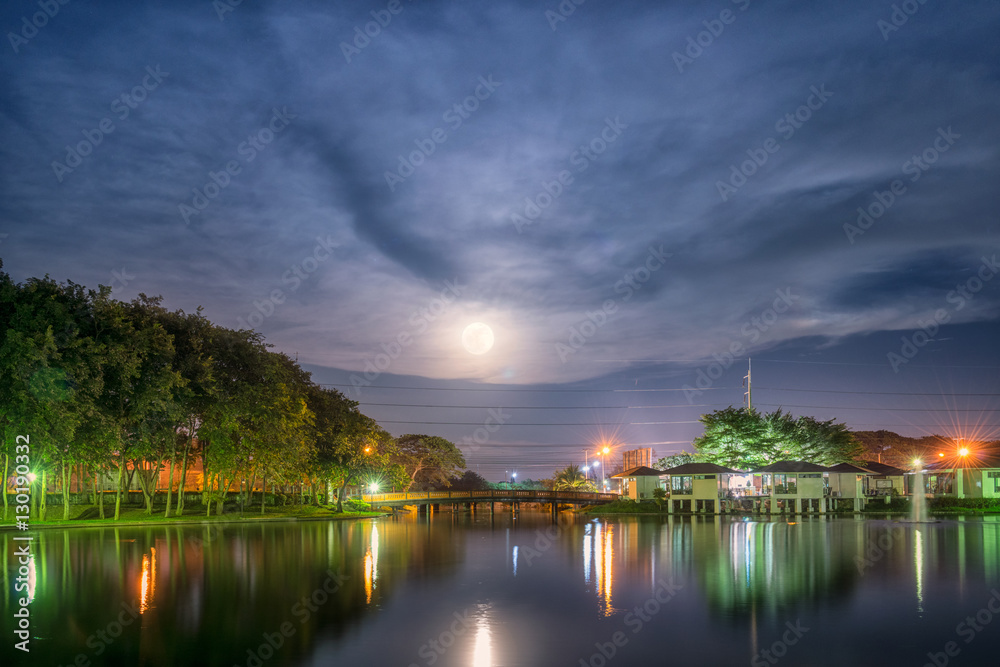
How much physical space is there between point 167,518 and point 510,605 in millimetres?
38585

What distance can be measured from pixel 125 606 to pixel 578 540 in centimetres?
2309

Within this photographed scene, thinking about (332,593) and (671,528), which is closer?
(332,593)

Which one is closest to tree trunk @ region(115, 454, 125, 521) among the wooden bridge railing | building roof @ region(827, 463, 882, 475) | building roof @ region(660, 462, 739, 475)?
the wooden bridge railing

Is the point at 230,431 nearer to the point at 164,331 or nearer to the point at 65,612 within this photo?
the point at 164,331

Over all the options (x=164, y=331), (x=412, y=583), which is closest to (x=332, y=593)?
(x=412, y=583)

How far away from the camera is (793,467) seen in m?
65.5

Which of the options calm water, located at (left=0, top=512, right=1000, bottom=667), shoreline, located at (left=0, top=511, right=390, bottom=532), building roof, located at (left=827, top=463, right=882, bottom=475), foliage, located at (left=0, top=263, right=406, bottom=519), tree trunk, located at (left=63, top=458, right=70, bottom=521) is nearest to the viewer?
calm water, located at (left=0, top=512, right=1000, bottom=667)

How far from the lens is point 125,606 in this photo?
1574 cm

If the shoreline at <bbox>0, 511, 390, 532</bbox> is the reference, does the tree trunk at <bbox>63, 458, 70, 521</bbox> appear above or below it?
above

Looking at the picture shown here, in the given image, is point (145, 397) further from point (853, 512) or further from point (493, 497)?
point (853, 512)

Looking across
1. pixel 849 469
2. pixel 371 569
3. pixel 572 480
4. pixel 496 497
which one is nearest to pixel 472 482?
pixel 572 480

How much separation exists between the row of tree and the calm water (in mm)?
11528

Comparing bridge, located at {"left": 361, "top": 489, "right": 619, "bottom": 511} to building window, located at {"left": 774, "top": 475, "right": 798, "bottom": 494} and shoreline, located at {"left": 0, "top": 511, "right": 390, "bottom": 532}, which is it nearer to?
building window, located at {"left": 774, "top": 475, "right": 798, "bottom": 494}

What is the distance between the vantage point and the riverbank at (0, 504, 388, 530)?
4353cm
